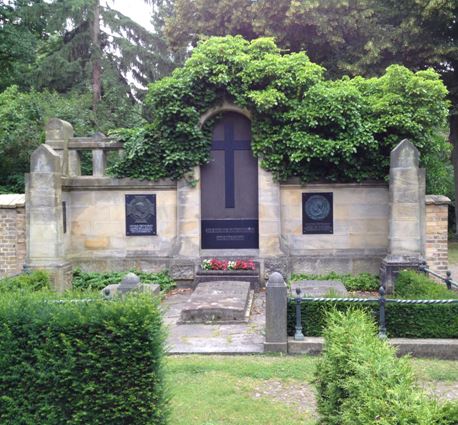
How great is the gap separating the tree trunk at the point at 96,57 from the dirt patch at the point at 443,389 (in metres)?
23.5

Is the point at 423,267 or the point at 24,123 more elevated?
the point at 24,123

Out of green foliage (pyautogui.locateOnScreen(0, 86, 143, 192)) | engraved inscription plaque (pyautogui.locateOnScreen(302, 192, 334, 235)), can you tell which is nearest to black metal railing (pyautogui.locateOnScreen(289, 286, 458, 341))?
engraved inscription plaque (pyautogui.locateOnScreen(302, 192, 334, 235))

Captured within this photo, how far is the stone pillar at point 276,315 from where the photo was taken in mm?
8320

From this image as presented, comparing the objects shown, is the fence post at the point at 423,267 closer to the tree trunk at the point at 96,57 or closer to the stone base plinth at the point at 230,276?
the stone base plinth at the point at 230,276

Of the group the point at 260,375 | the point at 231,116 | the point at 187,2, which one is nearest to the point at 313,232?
the point at 231,116

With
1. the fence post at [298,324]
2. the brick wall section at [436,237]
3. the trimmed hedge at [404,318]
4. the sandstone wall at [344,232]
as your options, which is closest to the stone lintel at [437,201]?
the brick wall section at [436,237]

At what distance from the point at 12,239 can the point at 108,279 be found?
103 inches

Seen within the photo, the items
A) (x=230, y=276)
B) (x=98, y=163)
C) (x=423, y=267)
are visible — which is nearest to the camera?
(x=423, y=267)

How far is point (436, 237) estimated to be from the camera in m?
13.6

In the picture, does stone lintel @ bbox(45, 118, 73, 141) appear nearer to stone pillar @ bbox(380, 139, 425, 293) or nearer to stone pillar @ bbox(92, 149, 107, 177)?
stone pillar @ bbox(92, 149, 107, 177)

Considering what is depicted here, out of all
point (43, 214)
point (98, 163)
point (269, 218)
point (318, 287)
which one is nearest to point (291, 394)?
point (318, 287)

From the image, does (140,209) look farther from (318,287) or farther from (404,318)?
(404,318)

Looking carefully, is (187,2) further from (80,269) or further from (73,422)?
(73,422)

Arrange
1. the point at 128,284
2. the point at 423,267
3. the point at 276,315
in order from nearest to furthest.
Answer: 1. the point at 128,284
2. the point at 276,315
3. the point at 423,267
